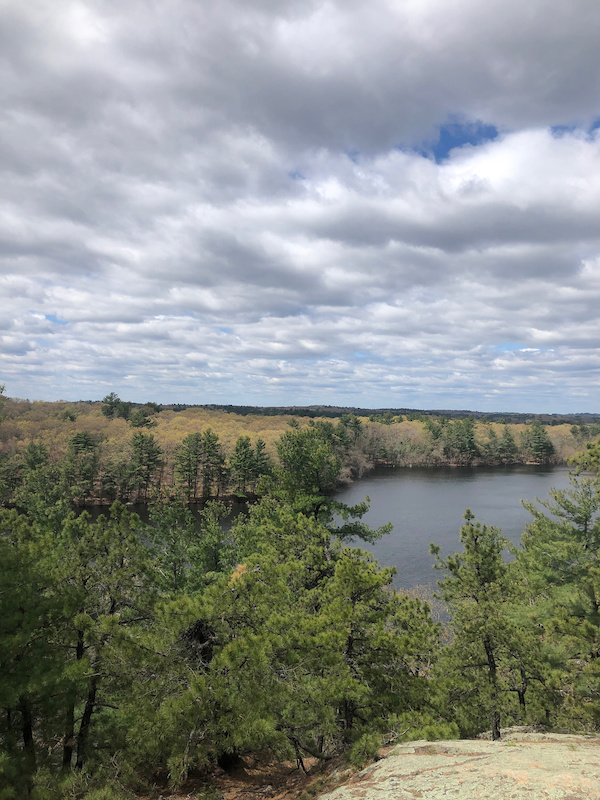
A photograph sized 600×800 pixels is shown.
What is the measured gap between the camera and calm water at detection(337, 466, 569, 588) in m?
37.6

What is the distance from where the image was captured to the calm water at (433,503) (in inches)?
1480

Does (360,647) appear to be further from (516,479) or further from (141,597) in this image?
(516,479)

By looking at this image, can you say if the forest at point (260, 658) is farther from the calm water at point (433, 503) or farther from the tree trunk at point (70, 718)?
the calm water at point (433, 503)

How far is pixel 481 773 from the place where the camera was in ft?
19.3

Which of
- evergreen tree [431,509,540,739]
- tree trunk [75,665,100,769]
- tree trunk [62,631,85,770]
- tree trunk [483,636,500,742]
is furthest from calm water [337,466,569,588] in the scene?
tree trunk [62,631,85,770]

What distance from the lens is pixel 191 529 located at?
21.1m

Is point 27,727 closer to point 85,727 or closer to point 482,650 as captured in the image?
point 85,727

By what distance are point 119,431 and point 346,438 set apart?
1793 inches

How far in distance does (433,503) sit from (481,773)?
5700cm

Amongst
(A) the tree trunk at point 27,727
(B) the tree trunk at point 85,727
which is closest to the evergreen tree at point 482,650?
(B) the tree trunk at point 85,727

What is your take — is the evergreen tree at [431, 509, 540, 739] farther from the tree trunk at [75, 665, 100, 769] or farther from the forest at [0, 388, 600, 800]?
the tree trunk at [75, 665, 100, 769]

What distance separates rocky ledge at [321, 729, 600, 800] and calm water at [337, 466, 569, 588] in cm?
2085

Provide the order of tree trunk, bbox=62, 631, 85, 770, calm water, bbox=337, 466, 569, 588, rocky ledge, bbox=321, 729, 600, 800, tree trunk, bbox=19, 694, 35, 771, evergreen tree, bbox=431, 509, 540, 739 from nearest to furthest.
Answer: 1. rocky ledge, bbox=321, 729, 600, 800
2. tree trunk, bbox=19, 694, 35, 771
3. tree trunk, bbox=62, 631, 85, 770
4. evergreen tree, bbox=431, 509, 540, 739
5. calm water, bbox=337, 466, 569, 588

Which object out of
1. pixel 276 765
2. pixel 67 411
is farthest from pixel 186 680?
pixel 67 411
